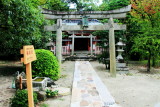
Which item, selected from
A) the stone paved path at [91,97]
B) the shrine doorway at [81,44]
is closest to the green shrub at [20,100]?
the stone paved path at [91,97]

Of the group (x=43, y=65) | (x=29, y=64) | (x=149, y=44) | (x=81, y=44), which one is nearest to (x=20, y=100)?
(x=29, y=64)

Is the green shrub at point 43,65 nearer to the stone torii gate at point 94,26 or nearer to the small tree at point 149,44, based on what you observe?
the stone torii gate at point 94,26

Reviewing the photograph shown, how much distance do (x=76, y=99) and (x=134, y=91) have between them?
2657 mm

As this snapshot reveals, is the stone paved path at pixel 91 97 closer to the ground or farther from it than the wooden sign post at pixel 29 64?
closer to the ground

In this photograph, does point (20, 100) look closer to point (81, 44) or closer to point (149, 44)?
point (149, 44)

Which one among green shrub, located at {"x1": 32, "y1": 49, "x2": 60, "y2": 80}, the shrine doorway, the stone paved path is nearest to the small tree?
the stone paved path

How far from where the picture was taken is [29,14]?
6.85 metres

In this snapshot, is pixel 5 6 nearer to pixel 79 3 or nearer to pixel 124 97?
pixel 124 97

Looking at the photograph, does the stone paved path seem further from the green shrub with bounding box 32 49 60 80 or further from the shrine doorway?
the shrine doorway

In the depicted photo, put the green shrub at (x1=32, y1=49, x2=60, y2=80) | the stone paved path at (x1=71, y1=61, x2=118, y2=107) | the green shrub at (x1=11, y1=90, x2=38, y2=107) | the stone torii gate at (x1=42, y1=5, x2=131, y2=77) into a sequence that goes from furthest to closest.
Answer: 1. the stone torii gate at (x1=42, y1=5, x2=131, y2=77)
2. the green shrub at (x1=32, y1=49, x2=60, y2=80)
3. the stone paved path at (x1=71, y1=61, x2=118, y2=107)
4. the green shrub at (x1=11, y1=90, x2=38, y2=107)

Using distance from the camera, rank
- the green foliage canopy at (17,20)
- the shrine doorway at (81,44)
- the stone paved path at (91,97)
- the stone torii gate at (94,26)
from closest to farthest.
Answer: the stone paved path at (91,97)
the green foliage canopy at (17,20)
the stone torii gate at (94,26)
the shrine doorway at (81,44)

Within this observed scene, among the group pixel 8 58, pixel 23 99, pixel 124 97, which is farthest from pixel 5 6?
pixel 8 58

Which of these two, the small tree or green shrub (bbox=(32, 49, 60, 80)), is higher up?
the small tree

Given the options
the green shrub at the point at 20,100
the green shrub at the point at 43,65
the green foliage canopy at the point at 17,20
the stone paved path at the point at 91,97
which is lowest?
the stone paved path at the point at 91,97
